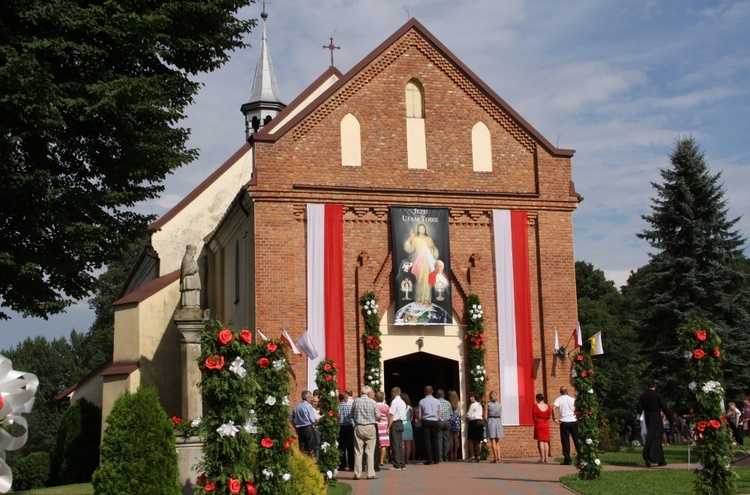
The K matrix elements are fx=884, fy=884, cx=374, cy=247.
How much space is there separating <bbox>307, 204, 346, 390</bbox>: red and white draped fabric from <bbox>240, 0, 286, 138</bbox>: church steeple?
20381 mm

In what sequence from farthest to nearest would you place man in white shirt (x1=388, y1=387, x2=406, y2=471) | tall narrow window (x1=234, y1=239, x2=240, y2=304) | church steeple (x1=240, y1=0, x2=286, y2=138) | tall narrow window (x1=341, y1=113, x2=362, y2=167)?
church steeple (x1=240, y1=0, x2=286, y2=138) < tall narrow window (x1=234, y1=239, x2=240, y2=304) < tall narrow window (x1=341, y1=113, x2=362, y2=167) < man in white shirt (x1=388, y1=387, x2=406, y2=471)

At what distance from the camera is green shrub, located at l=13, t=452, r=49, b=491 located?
28797 millimetres

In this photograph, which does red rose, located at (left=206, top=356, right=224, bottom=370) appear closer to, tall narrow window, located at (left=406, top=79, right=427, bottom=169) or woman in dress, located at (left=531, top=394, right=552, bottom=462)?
woman in dress, located at (left=531, top=394, right=552, bottom=462)

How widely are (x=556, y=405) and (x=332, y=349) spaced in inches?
227

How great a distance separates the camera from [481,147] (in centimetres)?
2395

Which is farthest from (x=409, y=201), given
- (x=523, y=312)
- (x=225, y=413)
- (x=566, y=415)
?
(x=225, y=413)

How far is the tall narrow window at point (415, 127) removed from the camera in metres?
23.4

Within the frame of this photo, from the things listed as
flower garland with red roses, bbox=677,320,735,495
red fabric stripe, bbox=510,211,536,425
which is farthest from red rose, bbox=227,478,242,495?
red fabric stripe, bbox=510,211,536,425

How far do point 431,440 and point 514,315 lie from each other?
4697mm

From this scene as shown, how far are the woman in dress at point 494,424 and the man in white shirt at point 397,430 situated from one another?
2355 mm

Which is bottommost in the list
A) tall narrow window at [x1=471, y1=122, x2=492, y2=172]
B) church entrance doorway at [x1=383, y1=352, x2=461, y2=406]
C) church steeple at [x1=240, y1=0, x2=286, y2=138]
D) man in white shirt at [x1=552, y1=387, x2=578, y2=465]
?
man in white shirt at [x1=552, y1=387, x2=578, y2=465]

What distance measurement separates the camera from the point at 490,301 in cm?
2305

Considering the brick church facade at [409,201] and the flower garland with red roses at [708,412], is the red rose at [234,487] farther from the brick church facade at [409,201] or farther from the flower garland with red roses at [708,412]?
the brick church facade at [409,201]

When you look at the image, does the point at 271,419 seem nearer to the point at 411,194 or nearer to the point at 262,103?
the point at 411,194
